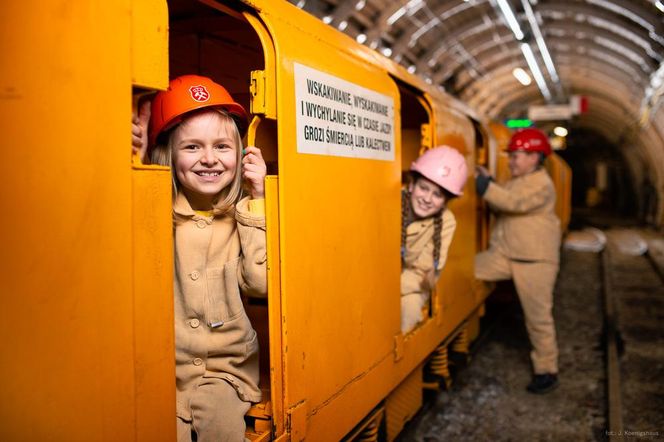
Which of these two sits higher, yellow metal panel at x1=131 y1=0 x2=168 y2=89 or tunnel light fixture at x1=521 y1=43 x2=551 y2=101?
tunnel light fixture at x1=521 y1=43 x2=551 y2=101

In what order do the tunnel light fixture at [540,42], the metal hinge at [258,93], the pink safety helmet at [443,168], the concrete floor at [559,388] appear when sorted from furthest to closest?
the tunnel light fixture at [540,42], the concrete floor at [559,388], the pink safety helmet at [443,168], the metal hinge at [258,93]

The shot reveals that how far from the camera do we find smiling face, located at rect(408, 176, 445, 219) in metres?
4.02

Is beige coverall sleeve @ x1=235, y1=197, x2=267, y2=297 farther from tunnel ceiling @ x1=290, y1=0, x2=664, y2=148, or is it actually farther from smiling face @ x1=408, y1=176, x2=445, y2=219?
tunnel ceiling @ x1=290, y1=0, x2=664, y2=148

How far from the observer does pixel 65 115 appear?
1541 millimetres

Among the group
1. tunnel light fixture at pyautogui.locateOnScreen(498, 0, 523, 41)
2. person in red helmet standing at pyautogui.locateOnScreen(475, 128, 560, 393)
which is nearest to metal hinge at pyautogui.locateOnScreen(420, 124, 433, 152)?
person in red helmet standing at pyautogui.locateOnScreen(475, 128, 560, 393)

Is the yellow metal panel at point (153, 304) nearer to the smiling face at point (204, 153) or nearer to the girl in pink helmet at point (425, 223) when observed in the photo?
the smiling face at point (204, 153)

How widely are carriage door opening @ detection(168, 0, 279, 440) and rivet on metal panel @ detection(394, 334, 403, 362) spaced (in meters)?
0.83

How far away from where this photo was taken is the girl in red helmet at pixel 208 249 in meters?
2.22

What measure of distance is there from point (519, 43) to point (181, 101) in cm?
1301

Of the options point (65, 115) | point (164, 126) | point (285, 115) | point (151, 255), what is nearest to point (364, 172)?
point (285, 115)

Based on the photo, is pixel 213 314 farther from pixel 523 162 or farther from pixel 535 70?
pixel 535 70

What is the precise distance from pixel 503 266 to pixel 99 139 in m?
4.86

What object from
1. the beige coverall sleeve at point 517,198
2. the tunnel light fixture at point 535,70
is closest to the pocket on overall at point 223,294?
the beige coverall sleeve at point 517,198

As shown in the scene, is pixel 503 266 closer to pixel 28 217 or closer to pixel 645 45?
pixel 28 217
